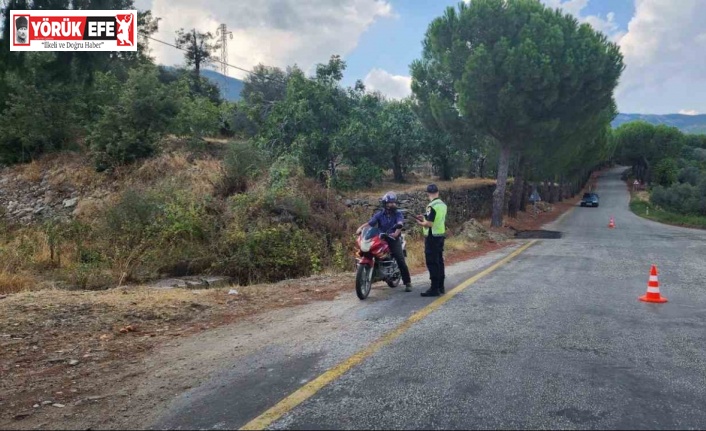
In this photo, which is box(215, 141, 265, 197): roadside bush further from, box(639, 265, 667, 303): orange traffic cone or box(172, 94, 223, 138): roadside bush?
box(639, 265, 667, 303): orange traffic cone

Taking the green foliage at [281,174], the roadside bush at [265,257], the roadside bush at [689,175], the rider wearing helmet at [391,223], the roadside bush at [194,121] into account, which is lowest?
the roadside bush at [265,257]

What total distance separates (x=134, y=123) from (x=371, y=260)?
46.6 ft

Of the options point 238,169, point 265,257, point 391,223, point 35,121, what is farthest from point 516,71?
Result: point 35,121

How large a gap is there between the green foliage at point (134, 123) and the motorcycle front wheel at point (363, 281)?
13249mm

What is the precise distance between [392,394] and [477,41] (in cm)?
2242

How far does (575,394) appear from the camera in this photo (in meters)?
4.12

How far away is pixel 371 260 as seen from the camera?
8203 mm

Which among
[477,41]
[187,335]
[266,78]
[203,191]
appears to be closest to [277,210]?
[203,191]

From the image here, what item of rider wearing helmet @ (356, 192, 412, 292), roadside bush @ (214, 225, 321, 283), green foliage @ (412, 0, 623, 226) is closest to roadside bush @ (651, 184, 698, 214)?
green foliage @ (412, 0, 623, 226)

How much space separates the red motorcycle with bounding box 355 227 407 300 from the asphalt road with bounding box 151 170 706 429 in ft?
1.17

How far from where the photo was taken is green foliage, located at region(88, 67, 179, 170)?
18188mm

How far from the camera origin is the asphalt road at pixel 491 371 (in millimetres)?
3697

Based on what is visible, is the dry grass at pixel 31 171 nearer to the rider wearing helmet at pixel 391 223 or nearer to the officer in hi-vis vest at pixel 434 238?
the rider wearing helmet at pixel 391 223

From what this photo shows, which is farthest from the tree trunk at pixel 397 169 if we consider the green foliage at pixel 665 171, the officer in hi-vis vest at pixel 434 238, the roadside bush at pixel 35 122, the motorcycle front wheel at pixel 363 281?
the green foliage at pixel 665 171
